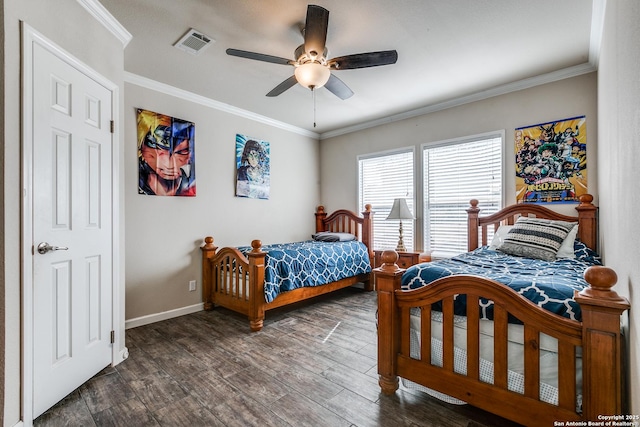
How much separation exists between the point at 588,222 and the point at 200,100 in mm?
4246

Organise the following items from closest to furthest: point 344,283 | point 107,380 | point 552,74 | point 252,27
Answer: point 107,380 → point 252,27 → point 552,74 → point 344,283

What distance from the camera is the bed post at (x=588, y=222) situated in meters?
2.67

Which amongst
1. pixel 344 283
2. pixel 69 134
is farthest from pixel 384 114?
pixel 69 134

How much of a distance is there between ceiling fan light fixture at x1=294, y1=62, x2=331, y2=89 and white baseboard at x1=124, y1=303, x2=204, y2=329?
2790 mm

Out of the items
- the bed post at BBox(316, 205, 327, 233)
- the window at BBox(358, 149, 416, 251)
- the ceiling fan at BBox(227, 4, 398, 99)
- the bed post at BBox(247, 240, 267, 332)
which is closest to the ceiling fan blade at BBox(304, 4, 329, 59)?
the ceiling fan at BBox(227, 4, 398, 99)

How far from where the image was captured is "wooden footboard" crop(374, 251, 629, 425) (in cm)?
117

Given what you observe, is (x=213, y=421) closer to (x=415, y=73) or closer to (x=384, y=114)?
(x=415, y=73)

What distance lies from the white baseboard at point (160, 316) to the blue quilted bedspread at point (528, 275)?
8.76 ft

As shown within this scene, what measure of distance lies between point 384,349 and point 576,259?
71.6 inches

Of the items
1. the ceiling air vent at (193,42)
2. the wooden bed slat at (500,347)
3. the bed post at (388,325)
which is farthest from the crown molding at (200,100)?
the wooden bed slat at (500,347)

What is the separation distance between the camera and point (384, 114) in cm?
A: 428

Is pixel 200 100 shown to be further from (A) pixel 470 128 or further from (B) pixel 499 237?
(B) pixel 499 237

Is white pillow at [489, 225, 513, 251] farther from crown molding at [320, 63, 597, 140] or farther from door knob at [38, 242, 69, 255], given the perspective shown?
door knob at [38, 242, 69, 255]

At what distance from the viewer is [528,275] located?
5.76 feet
